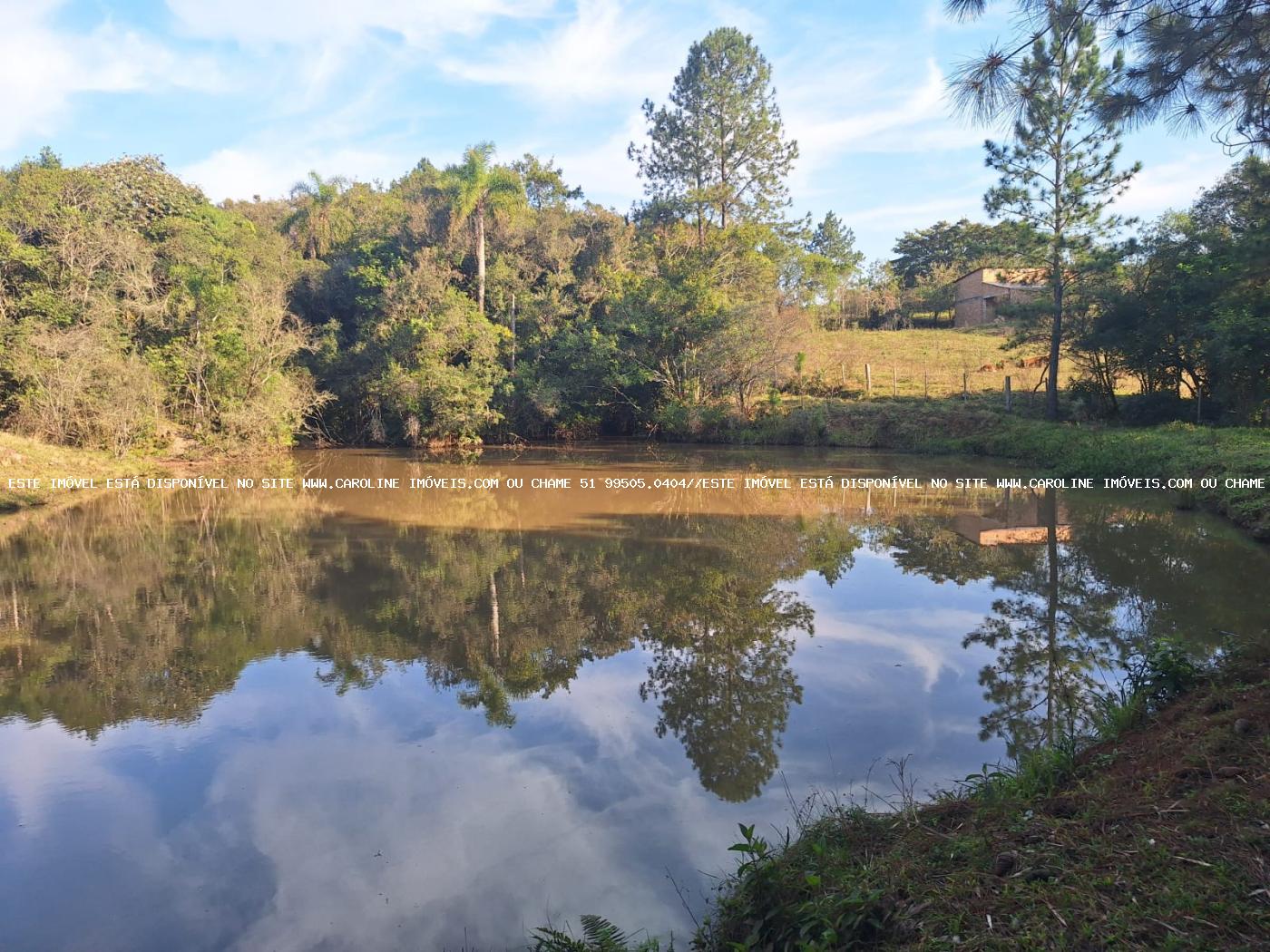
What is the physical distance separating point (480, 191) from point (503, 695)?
24.6m

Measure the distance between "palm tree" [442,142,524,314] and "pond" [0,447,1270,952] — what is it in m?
18.0

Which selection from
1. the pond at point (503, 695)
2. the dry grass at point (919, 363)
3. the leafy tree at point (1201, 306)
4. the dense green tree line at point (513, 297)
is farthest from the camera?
the dry grass at point (919, 363)

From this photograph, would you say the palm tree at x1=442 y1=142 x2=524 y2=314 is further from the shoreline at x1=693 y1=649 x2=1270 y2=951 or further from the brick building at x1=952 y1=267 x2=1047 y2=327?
the shoreline at x1=693 y1=649 x2=1270 y2=951

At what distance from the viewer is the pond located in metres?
3.64

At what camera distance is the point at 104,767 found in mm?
4848

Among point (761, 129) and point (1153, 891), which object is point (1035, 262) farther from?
point (1153, 891)

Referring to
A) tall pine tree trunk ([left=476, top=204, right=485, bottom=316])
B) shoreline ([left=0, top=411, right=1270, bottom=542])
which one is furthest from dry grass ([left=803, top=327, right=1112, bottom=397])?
tall pine tree trunk ([left=476, top=204, right=485, bottom=316])

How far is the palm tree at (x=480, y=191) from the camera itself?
1059 inches

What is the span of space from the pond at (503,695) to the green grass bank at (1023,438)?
108 centimetres

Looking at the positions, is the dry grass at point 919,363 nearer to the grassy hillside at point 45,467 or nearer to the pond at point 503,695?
the pond at point 503,695

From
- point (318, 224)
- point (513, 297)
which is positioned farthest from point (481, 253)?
point (318, 224)

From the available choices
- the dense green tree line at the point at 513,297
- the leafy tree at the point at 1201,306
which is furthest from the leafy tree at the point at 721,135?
the leafy tree at the point at 1201,306

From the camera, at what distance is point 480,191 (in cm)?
2711

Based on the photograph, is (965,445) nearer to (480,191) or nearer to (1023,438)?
(1023,438)
